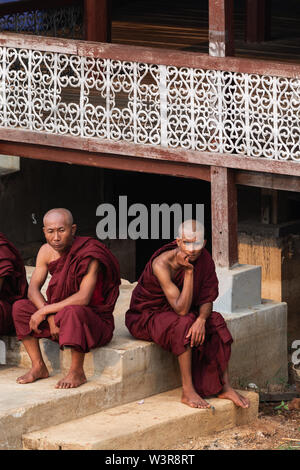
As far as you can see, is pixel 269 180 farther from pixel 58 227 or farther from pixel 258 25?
pixel 258 25

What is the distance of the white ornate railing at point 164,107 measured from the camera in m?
11.2

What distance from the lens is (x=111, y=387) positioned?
9.83 metres

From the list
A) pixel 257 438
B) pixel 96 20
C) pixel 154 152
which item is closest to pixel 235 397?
pixel 257 438

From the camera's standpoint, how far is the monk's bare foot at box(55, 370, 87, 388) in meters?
9.70

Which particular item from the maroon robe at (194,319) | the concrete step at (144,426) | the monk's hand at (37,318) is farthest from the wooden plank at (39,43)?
the concrete step at (144,426)

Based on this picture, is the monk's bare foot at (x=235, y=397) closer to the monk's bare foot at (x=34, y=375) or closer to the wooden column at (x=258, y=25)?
the monk's bare foot at (x=34, y=375)

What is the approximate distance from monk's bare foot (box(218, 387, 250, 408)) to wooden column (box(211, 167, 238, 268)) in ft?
5.77

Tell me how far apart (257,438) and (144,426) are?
98 centimetres

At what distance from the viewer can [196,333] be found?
981cm

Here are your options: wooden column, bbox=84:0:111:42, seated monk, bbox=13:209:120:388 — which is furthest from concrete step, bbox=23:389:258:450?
wooden column, bbox=84:0:111:42

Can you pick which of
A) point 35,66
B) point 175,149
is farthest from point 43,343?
point 35,66

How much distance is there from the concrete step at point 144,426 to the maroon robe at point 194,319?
0.67 feet

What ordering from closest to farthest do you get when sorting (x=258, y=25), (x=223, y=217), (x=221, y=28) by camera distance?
(x=221, y=28), (x=223, y=217), (x=258, y=25)
